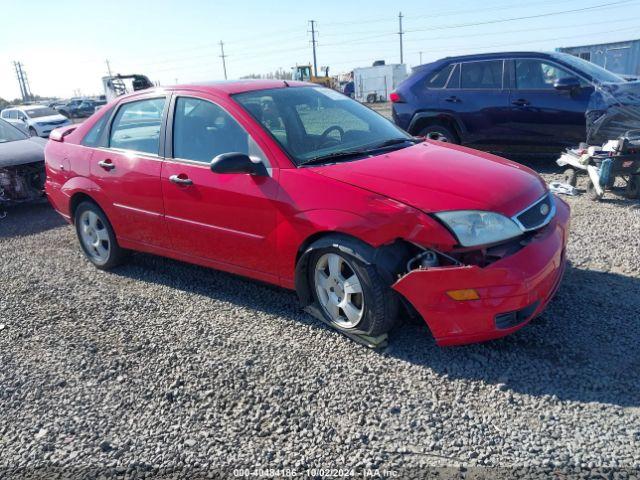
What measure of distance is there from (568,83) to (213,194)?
5715 mm

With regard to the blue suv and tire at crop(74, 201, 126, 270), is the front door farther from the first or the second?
the blue suv

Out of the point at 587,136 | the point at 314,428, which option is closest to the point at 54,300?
the point at 314,428

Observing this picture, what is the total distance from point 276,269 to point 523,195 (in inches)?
67.3

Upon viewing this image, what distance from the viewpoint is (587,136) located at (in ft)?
24.0

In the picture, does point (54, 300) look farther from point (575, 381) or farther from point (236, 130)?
point (575, 381)

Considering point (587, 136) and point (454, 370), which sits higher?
point (587, 136)

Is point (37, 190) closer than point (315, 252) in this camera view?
No

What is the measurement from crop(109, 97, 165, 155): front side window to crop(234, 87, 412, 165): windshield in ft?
2.75

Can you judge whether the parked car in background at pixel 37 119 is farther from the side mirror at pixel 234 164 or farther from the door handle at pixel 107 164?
the side mirror at pixel 234 164

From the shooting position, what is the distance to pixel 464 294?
2.97 meters

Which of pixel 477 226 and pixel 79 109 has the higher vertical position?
pixel 477 226

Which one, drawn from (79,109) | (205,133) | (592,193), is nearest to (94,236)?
(205,133)

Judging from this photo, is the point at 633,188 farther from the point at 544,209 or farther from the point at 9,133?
the point at 9,133

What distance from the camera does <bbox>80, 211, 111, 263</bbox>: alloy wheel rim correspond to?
5.11m
